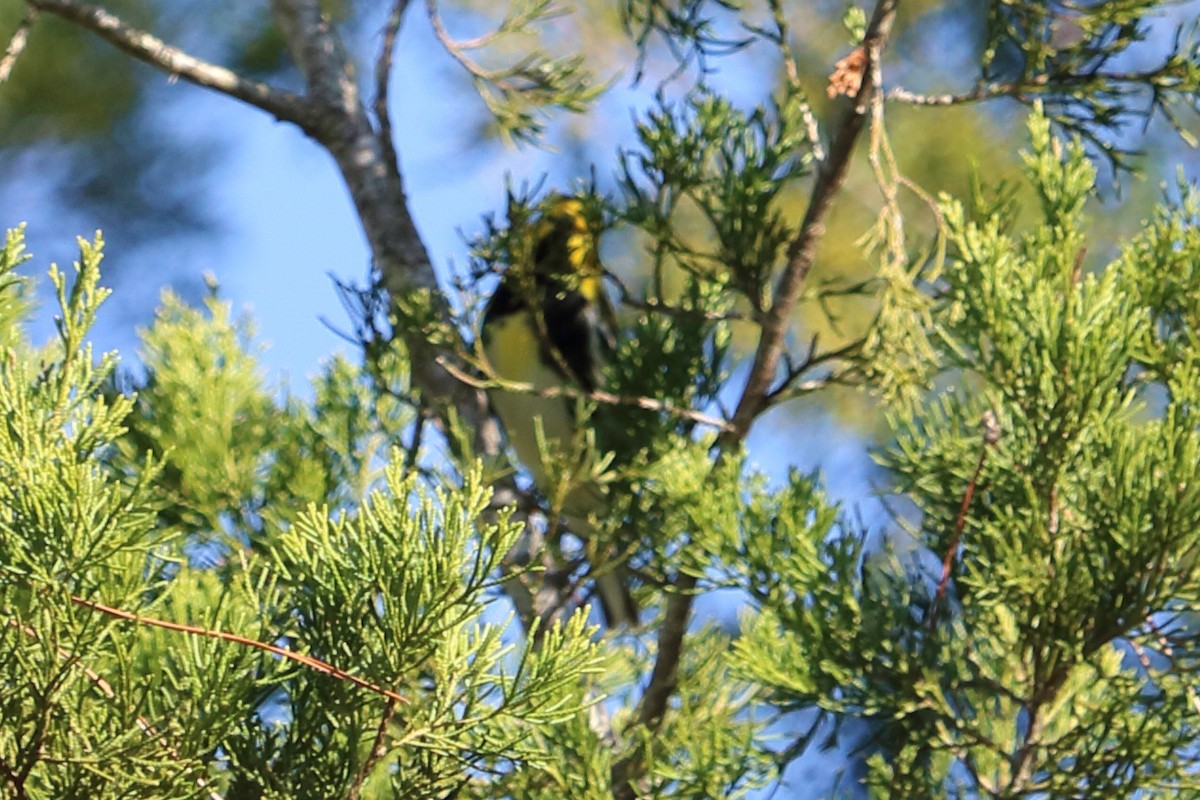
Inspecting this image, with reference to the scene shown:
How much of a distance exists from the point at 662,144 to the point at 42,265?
6.39 ft

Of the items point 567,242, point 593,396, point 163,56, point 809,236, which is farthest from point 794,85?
point 163,56

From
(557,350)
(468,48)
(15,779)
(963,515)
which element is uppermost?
(468,48)

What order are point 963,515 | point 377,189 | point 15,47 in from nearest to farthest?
1. point 963,515
2. point 15,47
3. point 377,189

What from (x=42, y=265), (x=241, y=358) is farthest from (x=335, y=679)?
(x=42, y=265)

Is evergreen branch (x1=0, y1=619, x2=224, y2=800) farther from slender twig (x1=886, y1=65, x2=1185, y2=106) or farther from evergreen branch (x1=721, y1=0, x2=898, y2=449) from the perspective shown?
slender twig (x1=886, y1=65, x2=1185, y2=106)

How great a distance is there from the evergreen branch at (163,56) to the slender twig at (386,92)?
0.31 feet

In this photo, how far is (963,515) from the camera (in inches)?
53.9

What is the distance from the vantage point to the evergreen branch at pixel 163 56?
168cm

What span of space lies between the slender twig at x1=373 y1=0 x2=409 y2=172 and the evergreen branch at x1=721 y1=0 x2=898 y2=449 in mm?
518

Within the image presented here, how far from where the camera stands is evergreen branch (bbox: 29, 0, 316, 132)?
5.52 feet

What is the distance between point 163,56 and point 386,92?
0.25 m

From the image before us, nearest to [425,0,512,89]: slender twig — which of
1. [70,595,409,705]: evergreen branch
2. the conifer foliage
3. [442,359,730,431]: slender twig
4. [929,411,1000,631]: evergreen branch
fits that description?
the conifer foliage

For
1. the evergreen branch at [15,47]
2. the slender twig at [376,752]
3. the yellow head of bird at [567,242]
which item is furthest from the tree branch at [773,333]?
the evergreen branch at [15,47]

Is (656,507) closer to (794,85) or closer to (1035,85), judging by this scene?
(794,85)
